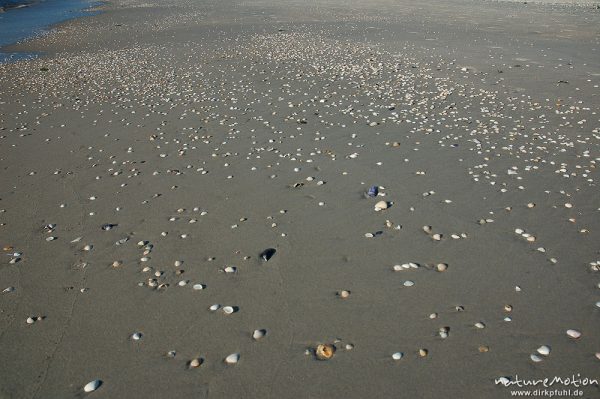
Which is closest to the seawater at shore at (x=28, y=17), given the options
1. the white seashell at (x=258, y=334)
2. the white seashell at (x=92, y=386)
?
the white seashell at (x=92, y=386)

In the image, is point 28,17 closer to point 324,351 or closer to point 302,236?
point 302,236

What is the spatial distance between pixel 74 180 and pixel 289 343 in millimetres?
7556

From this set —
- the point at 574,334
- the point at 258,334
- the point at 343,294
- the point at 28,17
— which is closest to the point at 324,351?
the point at 258,334

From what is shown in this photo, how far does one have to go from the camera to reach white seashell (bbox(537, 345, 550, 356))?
5.37 meters

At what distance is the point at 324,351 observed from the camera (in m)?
5.56

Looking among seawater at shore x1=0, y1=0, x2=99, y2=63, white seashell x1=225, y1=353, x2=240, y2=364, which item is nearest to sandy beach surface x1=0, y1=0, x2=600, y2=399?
white seashell x1=225, y1=353, x2=240, y2=364

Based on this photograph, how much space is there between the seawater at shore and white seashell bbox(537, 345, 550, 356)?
29.2 m

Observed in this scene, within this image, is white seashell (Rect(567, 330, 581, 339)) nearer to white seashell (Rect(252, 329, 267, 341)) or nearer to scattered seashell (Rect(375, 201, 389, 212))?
scattered seashell (Rect(375, 201, 389, 212))

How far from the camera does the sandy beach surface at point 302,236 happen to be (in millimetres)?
5406

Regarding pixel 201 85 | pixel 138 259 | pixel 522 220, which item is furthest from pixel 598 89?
pixel 138 259

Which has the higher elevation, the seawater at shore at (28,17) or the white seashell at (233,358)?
the seawater at shore at (28,17)

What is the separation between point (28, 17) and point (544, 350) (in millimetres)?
51797

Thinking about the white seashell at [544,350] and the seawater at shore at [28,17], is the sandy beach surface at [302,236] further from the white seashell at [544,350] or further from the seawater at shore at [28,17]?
the seawater at shore at [28,17]

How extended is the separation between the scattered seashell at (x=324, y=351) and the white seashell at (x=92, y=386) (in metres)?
2.76
